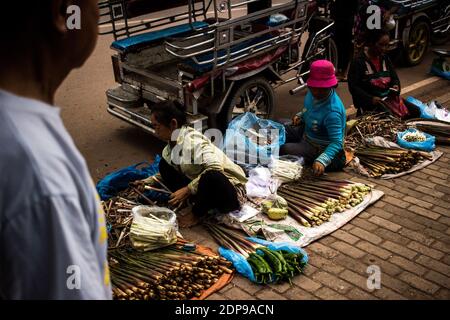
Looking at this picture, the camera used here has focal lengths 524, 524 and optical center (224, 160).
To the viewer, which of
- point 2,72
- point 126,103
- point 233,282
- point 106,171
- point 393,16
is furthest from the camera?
point 393,16

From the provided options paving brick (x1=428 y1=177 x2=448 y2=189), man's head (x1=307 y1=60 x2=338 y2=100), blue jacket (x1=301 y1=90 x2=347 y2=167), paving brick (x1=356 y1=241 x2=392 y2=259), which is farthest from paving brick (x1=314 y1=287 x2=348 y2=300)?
man's head (x1=307 y1=60 x2=338 y2=100)

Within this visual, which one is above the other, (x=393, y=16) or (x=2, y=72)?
(x=2, y=72)

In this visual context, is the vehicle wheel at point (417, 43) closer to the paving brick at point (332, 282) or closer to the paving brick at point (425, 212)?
the paving brick at point (425, 212)

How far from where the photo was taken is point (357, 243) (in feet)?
14.2

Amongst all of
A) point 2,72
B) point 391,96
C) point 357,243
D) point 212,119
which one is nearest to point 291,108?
point 391,96

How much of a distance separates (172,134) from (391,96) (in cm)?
323

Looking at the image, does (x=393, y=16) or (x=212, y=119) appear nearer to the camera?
(x=212, y=119)

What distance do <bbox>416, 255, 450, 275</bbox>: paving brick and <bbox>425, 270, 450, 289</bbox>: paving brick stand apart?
48mm

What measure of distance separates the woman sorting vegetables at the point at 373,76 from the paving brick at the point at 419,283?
116 inches

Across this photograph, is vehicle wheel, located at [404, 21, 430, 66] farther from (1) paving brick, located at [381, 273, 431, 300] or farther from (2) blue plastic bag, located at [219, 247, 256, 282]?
(2) blue plastic bag, located at [219, 247, 256, 282]

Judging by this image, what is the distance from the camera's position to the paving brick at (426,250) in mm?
4154

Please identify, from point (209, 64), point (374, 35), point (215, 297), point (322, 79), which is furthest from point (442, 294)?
point (374, 35)

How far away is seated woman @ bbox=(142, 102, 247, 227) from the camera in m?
4.46
